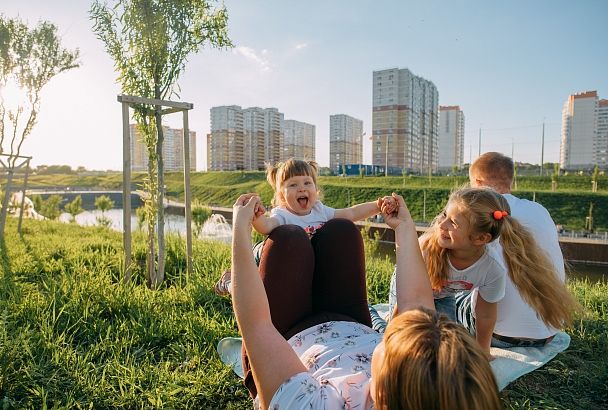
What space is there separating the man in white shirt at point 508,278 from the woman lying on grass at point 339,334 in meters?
0.86

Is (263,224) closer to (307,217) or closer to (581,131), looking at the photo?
(307,217)

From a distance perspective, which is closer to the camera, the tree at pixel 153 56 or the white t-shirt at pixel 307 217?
the white t-shirt at pixel 307 217

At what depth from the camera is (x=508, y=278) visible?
198 cm

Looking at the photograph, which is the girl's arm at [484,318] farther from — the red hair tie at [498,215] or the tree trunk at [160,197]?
the tree trunk at [160,197]

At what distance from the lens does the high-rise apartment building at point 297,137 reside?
6412 cm

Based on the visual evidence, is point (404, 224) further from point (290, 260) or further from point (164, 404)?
point (164, 404)

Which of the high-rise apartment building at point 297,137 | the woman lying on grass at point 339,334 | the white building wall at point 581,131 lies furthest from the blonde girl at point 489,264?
the white building wall at point 581,131

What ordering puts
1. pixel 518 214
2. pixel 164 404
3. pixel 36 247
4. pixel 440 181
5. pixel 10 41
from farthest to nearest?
pixel 440 181 < pixel 10 41 < pixel 36 247 < pixel 518 214 < pixel 164 404

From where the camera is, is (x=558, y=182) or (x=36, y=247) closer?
(x=36, y=247)

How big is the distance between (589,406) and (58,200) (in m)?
17.1

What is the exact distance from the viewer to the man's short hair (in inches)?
103

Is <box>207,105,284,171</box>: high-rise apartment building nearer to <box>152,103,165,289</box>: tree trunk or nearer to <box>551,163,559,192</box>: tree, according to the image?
<box>551,163,559,192</box>: tree

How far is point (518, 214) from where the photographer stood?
2.40 meters

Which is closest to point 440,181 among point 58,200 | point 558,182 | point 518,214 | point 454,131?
point 558,182
